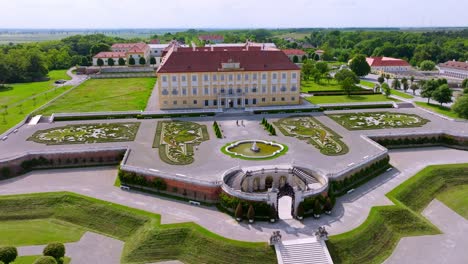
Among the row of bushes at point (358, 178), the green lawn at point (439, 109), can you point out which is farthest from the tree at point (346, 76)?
the row of bushes at point (358, 178)

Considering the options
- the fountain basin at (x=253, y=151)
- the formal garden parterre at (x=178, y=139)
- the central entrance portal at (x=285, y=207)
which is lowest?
the central entrance portal at (x=285, y=207)

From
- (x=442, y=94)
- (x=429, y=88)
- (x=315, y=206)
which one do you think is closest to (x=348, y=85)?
(x=429, y=88)

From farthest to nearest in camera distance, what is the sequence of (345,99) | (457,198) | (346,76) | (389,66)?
(389,66), (346,76), (345,99), (457,198)

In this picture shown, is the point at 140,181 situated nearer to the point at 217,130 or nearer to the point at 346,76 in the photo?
the point at 217,130

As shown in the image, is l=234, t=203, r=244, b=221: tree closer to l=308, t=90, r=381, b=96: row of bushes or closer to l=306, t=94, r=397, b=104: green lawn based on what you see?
l=306, t=94, r=397, b=104: green lawn

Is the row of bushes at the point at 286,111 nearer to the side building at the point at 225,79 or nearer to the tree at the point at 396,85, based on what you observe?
the side building at the point at 225,79

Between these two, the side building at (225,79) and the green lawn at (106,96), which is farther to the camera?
the green lawn at (106,96)
